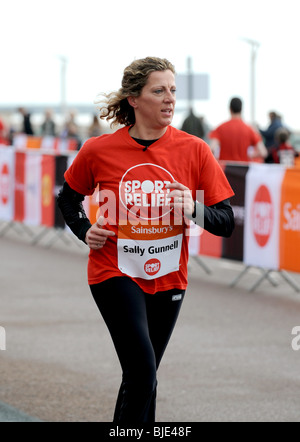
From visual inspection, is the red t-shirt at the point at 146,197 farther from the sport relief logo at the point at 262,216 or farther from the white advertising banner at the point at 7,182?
the white advertising banner at the point at 7,182

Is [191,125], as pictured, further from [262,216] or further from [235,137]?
[262,216]

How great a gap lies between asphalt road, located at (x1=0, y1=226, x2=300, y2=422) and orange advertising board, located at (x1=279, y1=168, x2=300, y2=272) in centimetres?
43

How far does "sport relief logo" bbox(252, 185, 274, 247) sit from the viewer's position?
10766 millimetres

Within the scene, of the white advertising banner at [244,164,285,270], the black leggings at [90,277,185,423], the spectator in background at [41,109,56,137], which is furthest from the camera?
the spectator in background at [41,109,56,137]

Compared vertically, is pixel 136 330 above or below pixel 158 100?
below

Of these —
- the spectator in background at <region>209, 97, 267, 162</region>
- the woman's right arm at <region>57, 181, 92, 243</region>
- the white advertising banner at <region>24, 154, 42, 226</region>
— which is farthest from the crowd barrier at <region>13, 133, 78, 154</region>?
the woman's right arm at <region>57, 181, 92, 243</region>

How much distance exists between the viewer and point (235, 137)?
14.2 metres

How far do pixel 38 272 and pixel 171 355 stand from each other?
472 cm

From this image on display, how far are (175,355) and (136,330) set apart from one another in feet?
11.4

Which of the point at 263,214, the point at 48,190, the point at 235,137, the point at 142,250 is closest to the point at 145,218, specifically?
the point at 142,250

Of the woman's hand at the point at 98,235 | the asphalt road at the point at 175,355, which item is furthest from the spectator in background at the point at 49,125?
the woman's hand at the point at 98,235

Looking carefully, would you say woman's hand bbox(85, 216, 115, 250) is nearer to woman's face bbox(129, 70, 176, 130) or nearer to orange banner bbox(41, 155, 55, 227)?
woman's face bbox(129, 70, 176, 130)

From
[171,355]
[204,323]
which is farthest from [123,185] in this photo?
[204,323]

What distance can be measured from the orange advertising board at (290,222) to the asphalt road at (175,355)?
0.43 meters
